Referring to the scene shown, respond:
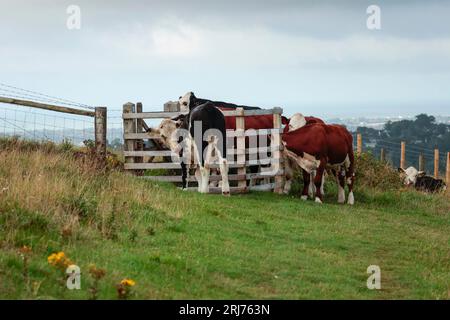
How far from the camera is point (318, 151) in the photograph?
64.7 feet

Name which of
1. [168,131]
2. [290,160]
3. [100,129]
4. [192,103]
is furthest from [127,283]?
[192,103]

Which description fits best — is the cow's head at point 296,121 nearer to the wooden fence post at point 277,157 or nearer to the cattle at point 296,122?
the cattle at point 296,122

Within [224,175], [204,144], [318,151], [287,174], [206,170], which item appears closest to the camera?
[224,175]

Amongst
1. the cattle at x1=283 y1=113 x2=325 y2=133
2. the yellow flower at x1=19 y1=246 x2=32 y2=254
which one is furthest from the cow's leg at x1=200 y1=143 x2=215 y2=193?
the yellow flower at x1=19 y1=246 x2=32 y2=254

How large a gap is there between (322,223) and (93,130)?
24.7ft

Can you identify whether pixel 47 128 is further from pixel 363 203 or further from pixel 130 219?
pixel 130 219

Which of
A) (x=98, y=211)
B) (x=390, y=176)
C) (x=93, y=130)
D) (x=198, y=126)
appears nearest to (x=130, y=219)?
(x=98, y=211)

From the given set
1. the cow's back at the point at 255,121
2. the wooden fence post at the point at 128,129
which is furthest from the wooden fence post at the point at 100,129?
the cow's back at the point at 255,121

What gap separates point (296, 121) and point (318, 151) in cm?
183

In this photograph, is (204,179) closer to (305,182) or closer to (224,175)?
(224,175)

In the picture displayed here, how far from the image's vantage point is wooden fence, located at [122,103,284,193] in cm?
1994

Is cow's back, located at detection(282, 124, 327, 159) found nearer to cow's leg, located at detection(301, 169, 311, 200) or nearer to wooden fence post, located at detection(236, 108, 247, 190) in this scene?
cow's leg, located at detection(301, 169, 311, 200)

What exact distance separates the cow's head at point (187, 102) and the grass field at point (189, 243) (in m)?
4.39

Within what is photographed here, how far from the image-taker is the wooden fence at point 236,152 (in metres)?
19.9
